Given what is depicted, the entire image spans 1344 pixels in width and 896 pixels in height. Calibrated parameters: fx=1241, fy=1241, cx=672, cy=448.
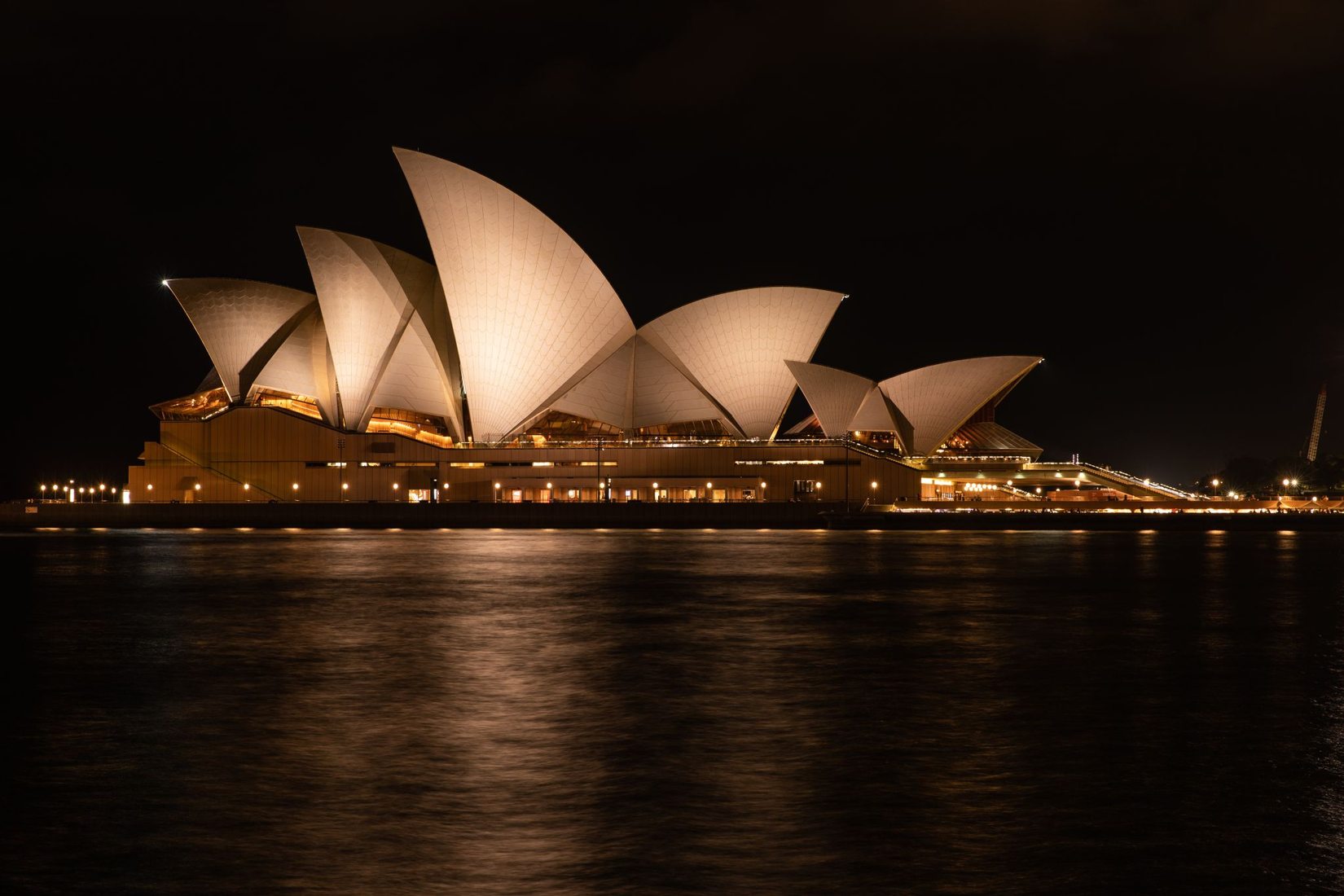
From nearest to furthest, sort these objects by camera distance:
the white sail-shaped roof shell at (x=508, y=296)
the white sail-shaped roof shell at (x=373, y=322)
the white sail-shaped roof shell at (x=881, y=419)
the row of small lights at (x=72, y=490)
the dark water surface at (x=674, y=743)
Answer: the dark water surface at (x=674, y=743) → the white sail-shaped roof shell at (x=508, y=296) → the white sail-shaped roof shell at (x=373, y=322) → the white sail-shaped roof shell at (x=881, y=419) → the row of small lights at (x=72, y=490)

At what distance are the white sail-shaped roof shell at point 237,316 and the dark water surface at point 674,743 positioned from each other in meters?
40.9

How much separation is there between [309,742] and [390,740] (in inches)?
26.8

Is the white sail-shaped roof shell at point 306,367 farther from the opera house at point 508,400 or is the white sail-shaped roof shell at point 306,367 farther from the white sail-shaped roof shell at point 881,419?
the white sail-shaped roof shell at point 881,419

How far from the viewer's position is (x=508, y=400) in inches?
2454

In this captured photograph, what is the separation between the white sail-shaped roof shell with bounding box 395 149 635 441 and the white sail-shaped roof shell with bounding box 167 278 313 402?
1069 cm

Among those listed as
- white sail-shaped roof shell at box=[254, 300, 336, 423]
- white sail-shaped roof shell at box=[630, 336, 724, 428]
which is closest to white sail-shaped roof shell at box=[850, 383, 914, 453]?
white sail-shaped roof shell at box=[630, 336, 724, 428]

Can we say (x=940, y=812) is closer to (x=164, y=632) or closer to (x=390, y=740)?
(x=390, y=740)

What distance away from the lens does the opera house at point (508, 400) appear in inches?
2410

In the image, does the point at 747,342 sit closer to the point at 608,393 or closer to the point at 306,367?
the point at 608,393

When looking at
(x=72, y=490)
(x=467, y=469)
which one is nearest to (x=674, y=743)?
(x=467, y=469)

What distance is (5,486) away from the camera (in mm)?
89938

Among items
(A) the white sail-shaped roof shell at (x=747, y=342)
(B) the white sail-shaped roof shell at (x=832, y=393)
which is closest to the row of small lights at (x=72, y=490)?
(A) the white sail-shaped roof shell at (x=747, y=342)

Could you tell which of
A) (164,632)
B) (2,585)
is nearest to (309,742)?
(164,632)

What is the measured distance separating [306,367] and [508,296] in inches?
553
